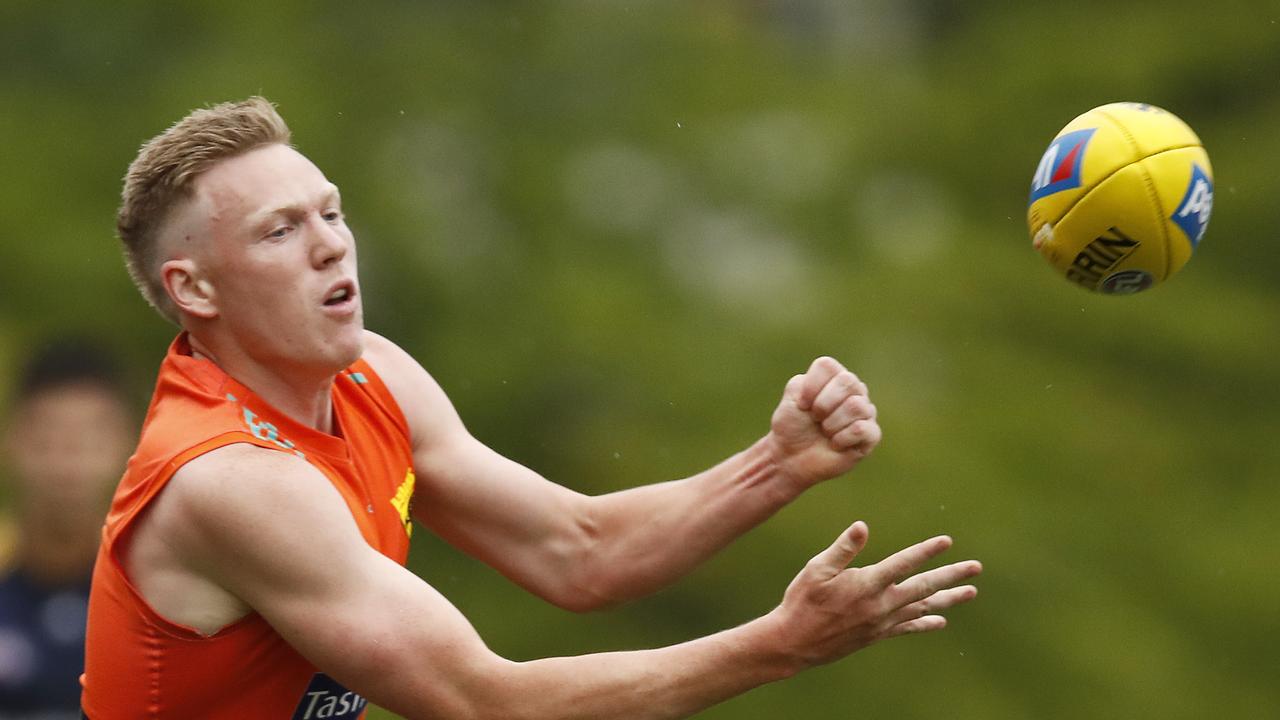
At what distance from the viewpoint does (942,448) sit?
420 inches

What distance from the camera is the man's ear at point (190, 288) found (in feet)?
15.9

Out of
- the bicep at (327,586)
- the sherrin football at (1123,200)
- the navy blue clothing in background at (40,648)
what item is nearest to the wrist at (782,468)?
the sherrin football at (1123,200)

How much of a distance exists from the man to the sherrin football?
2.89 ft

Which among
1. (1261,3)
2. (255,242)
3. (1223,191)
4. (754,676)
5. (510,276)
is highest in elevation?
(1261,3)

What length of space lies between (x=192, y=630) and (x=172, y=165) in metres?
1.21

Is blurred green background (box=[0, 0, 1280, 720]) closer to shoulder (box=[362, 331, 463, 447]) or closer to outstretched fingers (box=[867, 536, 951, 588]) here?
shoulder (box=[362, 331, 463, 447])

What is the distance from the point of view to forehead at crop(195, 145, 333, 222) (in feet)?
15.8

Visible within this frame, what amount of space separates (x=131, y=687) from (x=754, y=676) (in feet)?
5.28

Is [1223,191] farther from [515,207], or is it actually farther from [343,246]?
[343,246]

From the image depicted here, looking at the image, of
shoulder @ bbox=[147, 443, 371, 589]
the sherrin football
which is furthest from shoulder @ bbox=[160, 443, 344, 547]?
the sherrin football

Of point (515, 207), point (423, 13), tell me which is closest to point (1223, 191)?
point (515, 207)

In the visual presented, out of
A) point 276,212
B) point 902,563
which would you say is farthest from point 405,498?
point 902,563

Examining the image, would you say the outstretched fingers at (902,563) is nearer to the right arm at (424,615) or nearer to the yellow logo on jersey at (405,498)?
the right arm at (424,615)

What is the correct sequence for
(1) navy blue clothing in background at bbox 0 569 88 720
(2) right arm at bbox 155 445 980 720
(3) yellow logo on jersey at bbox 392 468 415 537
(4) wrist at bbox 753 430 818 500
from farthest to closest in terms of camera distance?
1. (1) navy blue clothing in background at bbox 0 569 88 720
2. (4) wrist at bbox 753 430 818 500
3. (3) yellow logo on jersey at bbox 392 468 415 537
4. (2) right arm at bbox 155 445 980 720
